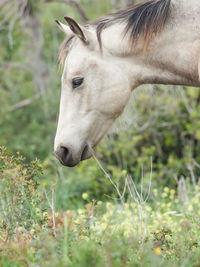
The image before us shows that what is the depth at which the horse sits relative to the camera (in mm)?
3338

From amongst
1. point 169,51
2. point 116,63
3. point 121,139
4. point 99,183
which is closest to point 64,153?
point 116,63

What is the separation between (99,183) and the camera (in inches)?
231

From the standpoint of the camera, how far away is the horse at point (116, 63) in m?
3.34

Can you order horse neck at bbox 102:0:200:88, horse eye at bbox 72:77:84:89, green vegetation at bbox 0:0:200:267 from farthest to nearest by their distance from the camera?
horse eye at bbox 72:77:84:89 < horse neck at bbox 102:0:200:88 < green vegetation at bbox 0:0:200:267

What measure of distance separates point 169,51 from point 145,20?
313 millimetres

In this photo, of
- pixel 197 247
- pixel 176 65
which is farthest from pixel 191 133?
pixel 197 247

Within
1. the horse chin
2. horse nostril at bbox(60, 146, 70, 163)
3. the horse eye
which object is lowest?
the horse chin

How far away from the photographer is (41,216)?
2.85 metres

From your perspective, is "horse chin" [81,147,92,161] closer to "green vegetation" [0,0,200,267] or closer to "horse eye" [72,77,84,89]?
"green vegetation" [0,0,200,267]

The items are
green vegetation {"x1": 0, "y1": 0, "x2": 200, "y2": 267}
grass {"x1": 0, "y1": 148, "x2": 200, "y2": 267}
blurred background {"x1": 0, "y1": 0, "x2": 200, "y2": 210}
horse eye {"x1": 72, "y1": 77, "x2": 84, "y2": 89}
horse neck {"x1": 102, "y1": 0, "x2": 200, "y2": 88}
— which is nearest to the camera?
grass {"x1": 0, "y1": 148, "x2": 200, "y2": 267}

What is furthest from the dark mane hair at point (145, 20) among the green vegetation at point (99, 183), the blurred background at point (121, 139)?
the blurred background at point (121, 139)

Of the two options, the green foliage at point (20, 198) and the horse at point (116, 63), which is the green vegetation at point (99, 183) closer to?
the green foliage at point (20, 198)

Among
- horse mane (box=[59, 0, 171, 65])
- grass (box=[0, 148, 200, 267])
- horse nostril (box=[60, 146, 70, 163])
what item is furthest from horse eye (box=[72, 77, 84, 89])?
grass (box=[0, 148, 200, 267])

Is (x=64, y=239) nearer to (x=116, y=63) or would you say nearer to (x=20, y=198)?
(x=20, y=198)
